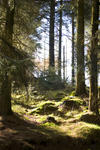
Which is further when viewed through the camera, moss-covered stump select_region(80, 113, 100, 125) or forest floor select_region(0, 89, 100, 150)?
moss-covered stump select_region(80, 113, 100, 125)

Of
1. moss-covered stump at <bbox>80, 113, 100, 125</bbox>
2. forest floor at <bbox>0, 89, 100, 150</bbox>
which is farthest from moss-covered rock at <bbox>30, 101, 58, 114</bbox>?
moss-covered stump at <bbox>80, 113, 100, 125</bbox>

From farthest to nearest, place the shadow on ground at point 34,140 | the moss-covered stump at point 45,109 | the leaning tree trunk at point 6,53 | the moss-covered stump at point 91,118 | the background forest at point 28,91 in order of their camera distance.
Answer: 1. the moss-covered stump at point 45,109
2. the moss-covered stump at point 91,118
3. the leaning tree trunk at point 6,53
4. the background forest at point 28,91
5. the shadow on ground at point 34,140

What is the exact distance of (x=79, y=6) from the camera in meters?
9.72

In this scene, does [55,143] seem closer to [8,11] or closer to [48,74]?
[48,74]

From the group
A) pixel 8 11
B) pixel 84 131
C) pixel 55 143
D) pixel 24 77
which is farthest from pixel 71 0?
pixel 55 143

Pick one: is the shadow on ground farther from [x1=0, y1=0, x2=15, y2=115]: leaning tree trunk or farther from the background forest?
[x1=0, y1=0, x2=15, y2=115]: leaning tree trunk

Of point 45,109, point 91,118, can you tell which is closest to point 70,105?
→ point 45,109

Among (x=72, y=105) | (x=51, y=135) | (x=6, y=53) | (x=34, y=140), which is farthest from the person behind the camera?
(x=72, y=105)

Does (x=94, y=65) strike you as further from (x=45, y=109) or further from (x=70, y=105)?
(x=45, y=109)

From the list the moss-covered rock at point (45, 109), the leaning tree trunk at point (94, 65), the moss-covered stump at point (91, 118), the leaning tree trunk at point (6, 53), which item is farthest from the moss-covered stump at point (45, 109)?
the leaning tree trunk at point (6, 53)

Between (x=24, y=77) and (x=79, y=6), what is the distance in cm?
676

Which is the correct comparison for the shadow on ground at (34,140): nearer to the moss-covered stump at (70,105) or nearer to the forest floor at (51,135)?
the forest floor at (51,135)

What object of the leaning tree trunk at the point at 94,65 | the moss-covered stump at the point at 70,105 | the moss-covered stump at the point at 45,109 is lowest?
the moss-covered stump at the point at 45,109

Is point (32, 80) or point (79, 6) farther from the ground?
point (79, 6)
